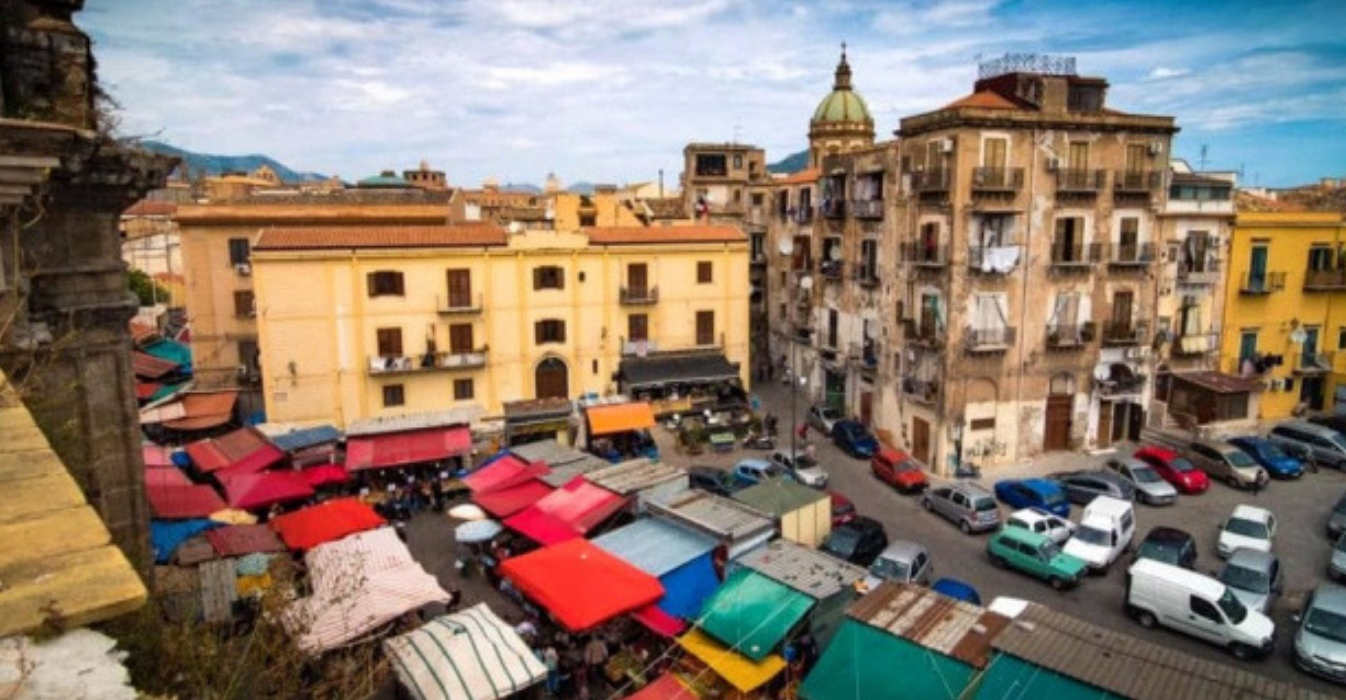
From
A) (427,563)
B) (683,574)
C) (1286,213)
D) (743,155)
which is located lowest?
(427,563)

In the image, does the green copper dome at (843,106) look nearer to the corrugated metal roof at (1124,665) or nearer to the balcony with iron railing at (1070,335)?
the balcony with iron railing at (1070,335)

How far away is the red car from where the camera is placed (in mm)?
28188

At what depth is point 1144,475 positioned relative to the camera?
28.1 meters

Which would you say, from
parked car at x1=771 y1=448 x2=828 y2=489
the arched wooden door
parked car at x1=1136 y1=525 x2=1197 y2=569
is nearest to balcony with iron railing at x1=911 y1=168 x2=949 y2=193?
parked car at x1=771 y1=448 x2=828 y2=489

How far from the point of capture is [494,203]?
246 feet

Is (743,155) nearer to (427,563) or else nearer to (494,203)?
(494,203)

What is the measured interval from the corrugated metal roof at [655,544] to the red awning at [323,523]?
6.82m

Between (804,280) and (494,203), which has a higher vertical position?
(494,203)

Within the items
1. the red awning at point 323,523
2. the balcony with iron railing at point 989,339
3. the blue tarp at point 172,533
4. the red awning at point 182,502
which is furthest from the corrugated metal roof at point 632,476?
the balcony with iron railing at point 989,339

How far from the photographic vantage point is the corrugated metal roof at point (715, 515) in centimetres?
1984

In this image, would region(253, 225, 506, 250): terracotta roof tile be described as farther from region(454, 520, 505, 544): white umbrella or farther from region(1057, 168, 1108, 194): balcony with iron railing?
region(1057, 168, 1108, 194): balcony with iron railing

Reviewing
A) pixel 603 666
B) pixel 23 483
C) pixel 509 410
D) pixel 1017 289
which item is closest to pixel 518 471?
pixel 509 410

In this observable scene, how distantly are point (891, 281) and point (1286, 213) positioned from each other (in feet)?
59.5

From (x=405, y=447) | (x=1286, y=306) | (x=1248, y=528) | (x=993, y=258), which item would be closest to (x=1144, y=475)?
(x=1248, y=528)
